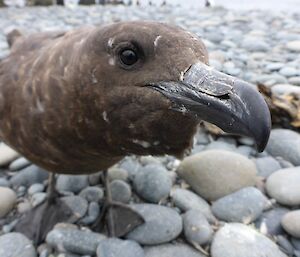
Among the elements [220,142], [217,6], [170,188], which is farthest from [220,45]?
[217,6]

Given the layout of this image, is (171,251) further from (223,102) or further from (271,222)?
(223,102)

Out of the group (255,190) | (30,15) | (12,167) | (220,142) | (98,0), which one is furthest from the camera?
(98,0)

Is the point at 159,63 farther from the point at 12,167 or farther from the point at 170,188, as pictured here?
the point at 12,167

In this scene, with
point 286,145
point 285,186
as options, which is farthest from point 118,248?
point 286,145

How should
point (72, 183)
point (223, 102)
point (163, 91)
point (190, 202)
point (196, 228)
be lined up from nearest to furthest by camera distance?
1. point (223, 102)
2. point (163, 91)
3. point (196, 228)
4. point (190, 202)
5. point (72, 183)

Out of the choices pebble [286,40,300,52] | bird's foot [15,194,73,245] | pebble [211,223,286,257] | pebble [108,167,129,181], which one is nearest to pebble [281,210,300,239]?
pebble [211,223,286,257]

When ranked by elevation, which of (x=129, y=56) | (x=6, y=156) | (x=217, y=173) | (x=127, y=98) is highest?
(x=129, y=56)

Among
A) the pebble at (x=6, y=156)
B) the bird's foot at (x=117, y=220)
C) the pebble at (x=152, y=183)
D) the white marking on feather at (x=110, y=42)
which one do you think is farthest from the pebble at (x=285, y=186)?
the pebble at (x=6, y=156)
